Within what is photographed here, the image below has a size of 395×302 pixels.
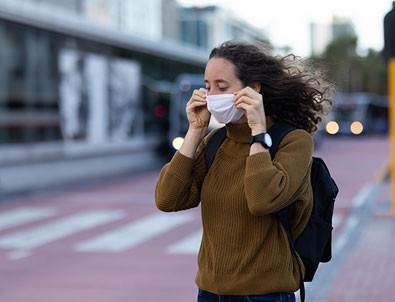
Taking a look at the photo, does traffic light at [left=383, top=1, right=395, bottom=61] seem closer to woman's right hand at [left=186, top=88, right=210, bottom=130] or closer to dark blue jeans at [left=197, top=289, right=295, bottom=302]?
woman's right hand at [left=186, top=88, right=210, bottom=130]

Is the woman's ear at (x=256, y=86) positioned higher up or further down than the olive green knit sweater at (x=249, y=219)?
higher up

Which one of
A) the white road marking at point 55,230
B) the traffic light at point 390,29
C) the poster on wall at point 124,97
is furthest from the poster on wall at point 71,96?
the traffic light at point 390,29

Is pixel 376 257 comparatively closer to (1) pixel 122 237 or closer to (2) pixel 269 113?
(1) pixel 122 237

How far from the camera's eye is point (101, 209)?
1580 centimetres

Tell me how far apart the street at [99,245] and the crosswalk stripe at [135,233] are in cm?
1

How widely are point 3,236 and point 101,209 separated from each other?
3754 mm

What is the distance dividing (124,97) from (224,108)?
24.8 metres

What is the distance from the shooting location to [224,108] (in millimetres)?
3018

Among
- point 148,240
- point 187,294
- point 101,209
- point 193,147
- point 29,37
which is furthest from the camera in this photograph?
point 29,37

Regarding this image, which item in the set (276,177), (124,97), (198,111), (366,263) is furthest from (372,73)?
(276,177)

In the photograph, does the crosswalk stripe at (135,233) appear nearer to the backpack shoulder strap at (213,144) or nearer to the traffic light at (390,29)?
the traffic light at (390,29)

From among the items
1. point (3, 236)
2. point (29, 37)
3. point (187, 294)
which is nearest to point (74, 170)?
point (29, 37)

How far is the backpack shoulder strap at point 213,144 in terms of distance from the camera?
3.18 m

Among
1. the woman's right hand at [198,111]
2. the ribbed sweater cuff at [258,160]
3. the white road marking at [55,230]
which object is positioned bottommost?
the white road marking at [55,230]
